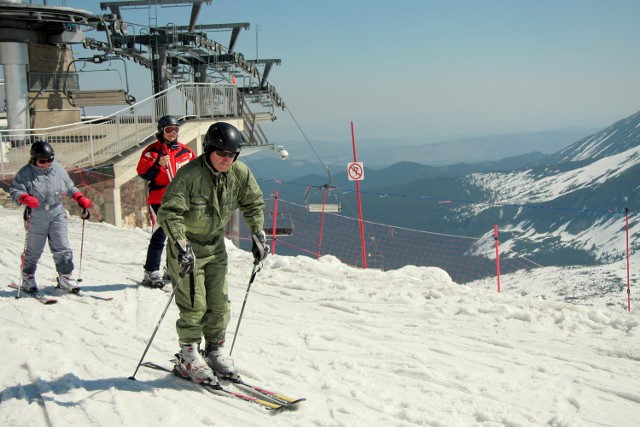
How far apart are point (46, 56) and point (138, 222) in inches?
358

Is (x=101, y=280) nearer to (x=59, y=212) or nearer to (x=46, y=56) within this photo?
(x=59, y=212)

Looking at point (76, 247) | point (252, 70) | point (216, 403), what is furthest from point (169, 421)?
point (252, 70)

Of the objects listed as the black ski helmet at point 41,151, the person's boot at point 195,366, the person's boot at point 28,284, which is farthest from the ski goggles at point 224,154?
the person's boot at point 28,284

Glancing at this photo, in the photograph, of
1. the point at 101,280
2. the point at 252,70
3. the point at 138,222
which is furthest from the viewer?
the point at 252,70

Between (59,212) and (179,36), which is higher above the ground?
(179,36)

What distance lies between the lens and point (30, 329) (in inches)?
238

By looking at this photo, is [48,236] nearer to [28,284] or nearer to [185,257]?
[28,284]

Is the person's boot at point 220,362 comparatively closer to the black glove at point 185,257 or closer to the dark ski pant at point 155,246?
→ the black glove at point 185,257

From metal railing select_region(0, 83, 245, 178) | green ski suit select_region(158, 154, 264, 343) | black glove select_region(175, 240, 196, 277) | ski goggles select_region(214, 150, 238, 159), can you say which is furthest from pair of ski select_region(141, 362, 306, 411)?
metal railing select_region(0, 83, 245, 178)

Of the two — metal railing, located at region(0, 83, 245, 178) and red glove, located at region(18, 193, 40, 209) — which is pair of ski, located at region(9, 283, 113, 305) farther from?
metal railing, located at region(0, 83, 245, 178)

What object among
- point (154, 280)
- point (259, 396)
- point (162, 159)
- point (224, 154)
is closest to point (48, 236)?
point (154, 280)

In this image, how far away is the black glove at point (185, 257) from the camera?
425cm

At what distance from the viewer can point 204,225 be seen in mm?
4562

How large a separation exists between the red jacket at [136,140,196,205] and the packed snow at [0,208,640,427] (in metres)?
1.33
